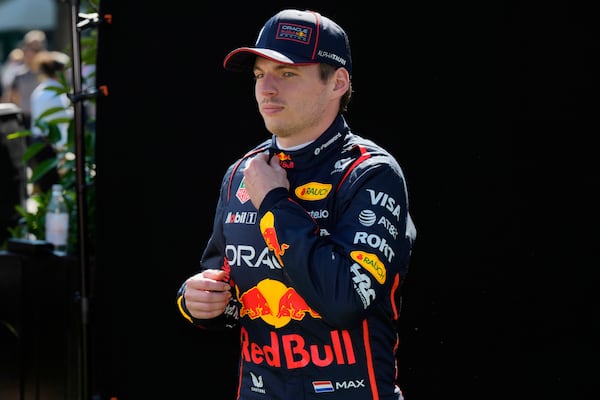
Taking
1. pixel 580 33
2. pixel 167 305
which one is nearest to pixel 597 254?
pixel 580 33

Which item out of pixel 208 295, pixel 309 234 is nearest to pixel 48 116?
pixel 208 295

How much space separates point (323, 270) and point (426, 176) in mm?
1366

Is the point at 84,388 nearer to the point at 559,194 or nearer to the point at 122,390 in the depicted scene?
the point at 122,390

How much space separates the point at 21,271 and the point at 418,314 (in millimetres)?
1878

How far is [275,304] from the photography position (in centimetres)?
222

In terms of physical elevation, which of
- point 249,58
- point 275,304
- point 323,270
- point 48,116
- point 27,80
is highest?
point 249,58

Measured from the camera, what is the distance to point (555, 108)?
125 inches

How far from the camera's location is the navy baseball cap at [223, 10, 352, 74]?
7.22 ft

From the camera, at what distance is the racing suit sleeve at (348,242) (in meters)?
2.03

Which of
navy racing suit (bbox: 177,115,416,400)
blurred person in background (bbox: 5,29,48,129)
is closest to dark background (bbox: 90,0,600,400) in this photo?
navy racing suit (bbox: 177,115,416,400)

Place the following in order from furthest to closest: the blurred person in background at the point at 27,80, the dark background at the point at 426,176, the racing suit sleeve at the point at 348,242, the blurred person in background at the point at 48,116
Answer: the blurred person in background at the point at 27,80 → the blurred person in background at the point at 48,116 → the dark background at the point at 426,176 → the racing suit sleeve at the point at 348,242

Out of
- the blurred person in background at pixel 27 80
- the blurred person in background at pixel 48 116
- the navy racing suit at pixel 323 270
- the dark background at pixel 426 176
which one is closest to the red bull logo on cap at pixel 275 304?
the navy racing suit at pixel 323 270

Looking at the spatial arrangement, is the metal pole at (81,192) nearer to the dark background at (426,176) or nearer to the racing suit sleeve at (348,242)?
the dark background at (426,176)

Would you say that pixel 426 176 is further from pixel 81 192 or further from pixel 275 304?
pixel 81 192
